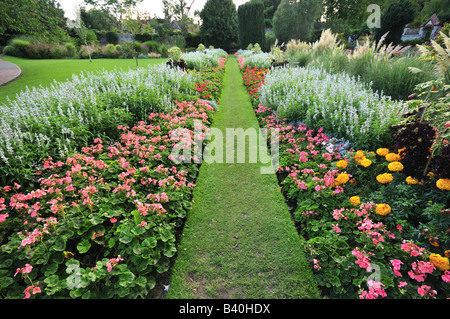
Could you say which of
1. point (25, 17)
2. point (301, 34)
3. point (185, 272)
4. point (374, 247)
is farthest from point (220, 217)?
point (301, 34)

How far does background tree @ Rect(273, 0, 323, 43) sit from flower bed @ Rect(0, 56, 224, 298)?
25333 mm

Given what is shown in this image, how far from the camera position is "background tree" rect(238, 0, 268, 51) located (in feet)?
74.7

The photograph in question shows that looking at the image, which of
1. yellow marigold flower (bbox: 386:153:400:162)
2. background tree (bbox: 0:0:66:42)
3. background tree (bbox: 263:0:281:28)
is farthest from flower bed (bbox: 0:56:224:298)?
background tree (bbox: 263:0:281:28)

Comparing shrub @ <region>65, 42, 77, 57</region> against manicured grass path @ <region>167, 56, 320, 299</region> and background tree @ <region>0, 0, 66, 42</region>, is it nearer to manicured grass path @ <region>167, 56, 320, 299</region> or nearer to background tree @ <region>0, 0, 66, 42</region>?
background tree @ <region>0, 0, 66, 42</region>

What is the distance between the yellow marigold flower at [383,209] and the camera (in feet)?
7.31

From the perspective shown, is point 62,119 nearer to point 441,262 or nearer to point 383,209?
point 383,209

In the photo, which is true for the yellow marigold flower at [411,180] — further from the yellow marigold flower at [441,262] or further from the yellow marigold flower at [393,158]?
the yellow marigold flower at [441,262]

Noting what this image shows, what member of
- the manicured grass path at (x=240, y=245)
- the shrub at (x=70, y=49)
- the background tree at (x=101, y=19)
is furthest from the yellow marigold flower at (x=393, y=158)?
the background tree at (x=101, y=19)

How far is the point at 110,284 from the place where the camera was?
1.84 meters

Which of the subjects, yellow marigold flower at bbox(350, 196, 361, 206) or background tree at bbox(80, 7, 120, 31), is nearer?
yellow marigold flower at bbox(350, 196, 361, 206)

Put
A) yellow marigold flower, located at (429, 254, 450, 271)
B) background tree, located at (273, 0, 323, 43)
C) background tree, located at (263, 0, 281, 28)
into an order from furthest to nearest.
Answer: background tree, located at (263, 0, 281, 28), background tree, located at (273, 0, 323, 43), yellow marigold flower, located at (429, 254, 450, 271)

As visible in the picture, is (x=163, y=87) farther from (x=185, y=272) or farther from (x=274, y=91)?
(x=185, y=272)
